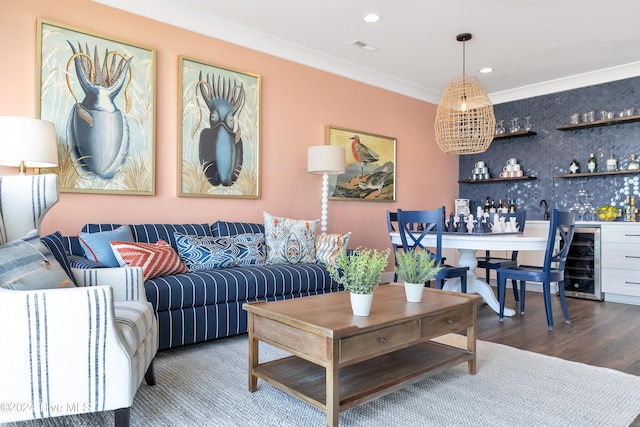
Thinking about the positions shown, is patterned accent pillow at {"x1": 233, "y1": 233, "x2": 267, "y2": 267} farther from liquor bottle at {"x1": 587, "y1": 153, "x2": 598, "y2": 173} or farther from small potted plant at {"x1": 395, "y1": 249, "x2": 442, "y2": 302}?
liquor bottle at {"x1": 587, "y1": 153, "x2": 598, "y2": 173}

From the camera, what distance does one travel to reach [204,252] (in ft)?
10.6

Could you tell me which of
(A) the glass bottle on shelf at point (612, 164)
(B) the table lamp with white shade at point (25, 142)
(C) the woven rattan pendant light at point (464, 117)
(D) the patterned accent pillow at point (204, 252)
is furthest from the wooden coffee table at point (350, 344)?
(A) the glass bottle on shelf at point (612, 164)

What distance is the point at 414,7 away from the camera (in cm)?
366

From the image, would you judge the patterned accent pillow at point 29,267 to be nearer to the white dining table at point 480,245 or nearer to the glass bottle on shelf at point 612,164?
the white dining table at point 480,245

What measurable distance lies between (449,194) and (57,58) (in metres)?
5.32

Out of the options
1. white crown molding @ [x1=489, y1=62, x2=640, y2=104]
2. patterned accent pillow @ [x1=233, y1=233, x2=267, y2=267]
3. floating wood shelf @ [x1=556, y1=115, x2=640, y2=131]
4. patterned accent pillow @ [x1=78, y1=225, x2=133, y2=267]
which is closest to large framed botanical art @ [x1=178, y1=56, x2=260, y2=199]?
patterned accent pillow @ [x1=233, y1=233, x2=267, y2=267]

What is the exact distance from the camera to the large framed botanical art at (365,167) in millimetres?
5055

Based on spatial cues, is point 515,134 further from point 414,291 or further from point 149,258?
point 149,258

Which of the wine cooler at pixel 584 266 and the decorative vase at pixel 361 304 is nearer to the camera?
the decorative vase at pixel 361 304

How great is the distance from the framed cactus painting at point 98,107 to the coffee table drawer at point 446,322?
2.58m

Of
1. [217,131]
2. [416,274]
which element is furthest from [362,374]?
[217,131]

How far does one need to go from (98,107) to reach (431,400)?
314cm

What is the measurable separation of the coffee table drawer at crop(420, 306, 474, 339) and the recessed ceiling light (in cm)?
275

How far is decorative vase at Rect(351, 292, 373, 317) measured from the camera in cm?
193
